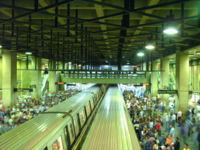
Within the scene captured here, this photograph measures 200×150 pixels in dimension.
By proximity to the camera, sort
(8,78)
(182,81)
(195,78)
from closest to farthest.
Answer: (182,81) < (8,78) < (195,78)

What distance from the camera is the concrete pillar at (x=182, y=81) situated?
17984mm

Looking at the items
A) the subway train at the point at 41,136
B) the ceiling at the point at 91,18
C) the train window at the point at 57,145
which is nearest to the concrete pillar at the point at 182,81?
the ceiling at the point at 91,18

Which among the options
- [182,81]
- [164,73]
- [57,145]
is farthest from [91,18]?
[164,73]

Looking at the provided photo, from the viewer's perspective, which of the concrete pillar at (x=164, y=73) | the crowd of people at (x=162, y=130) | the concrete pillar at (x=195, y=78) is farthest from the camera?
the concrete pillar at (x=195, y=78)

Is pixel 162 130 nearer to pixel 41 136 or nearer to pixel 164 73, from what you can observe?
pixel 164 73

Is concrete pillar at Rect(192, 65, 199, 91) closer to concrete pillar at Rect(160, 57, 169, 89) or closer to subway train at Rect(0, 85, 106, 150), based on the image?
concrete pillar at Rect(160, 57, 169, 89)

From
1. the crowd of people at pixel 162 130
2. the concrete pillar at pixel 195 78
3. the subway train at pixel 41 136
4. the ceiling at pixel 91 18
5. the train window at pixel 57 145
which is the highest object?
the ceiling at pixel 91 18

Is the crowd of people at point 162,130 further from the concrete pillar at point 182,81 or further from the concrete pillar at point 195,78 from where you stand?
the concrete pillar at point 195,78

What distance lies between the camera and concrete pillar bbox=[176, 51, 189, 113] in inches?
708

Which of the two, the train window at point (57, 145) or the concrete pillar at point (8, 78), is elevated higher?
the concrete pillar at point (8, 78)

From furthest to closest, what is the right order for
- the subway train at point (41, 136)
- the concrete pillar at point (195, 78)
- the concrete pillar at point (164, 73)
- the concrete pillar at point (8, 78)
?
1. the concrete pillar at point (195, 78)
2. the concrete pillar at point (164, 73)
3. the concrete pillar at point (8, 78)
4. the subway train at point (41, 136)

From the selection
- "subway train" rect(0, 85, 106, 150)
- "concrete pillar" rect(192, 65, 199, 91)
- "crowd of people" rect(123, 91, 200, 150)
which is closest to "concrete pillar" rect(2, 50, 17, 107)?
"crowd of people" rect(123, 91, 200, 150)

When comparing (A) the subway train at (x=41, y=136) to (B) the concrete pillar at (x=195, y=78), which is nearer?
(A) the subway train at (x=41, y=136)

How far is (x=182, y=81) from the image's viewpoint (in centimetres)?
1833
